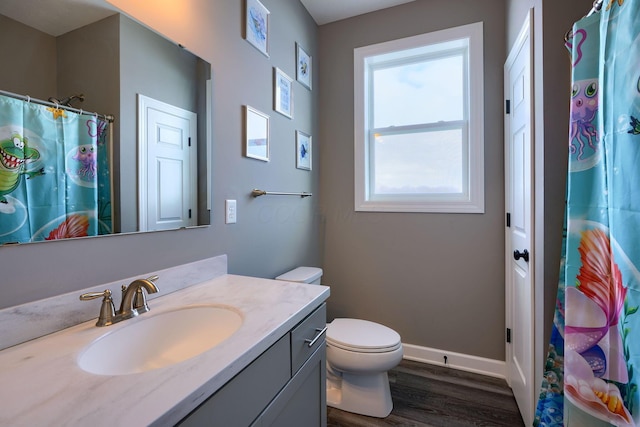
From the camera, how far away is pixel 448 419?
1.57 meters

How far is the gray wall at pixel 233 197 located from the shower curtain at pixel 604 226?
54.1 inches

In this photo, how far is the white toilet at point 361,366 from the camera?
5.03 feet

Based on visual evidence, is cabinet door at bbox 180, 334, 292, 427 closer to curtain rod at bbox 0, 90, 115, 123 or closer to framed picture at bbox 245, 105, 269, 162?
curtain rod at bbox 0, 90, 115, 123

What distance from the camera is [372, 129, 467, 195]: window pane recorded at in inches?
83.8

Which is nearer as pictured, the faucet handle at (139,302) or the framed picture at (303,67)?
the faucet handle at (139,302)

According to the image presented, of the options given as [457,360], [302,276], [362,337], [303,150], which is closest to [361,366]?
[362,337]

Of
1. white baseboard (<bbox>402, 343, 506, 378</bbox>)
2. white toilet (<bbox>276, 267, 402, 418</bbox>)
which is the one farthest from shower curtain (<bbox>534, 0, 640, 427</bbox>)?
white baseboard (<bbox>402, 343, 506, 378</bbox>)

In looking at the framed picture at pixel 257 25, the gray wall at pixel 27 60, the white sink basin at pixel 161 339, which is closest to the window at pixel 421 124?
the framed picture at pixel 257 25

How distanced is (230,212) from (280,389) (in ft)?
2.80

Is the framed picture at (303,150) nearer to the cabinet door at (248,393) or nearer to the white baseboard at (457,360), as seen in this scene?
the cabinet door at (248,393)

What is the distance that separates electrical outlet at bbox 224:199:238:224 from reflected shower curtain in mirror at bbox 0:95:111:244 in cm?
53

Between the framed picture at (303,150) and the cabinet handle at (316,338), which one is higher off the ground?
the framed picture at (303,150)

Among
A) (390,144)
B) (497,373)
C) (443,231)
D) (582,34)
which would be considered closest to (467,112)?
(390,144)

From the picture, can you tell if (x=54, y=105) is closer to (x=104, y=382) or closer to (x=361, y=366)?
(x=104, y=382)
